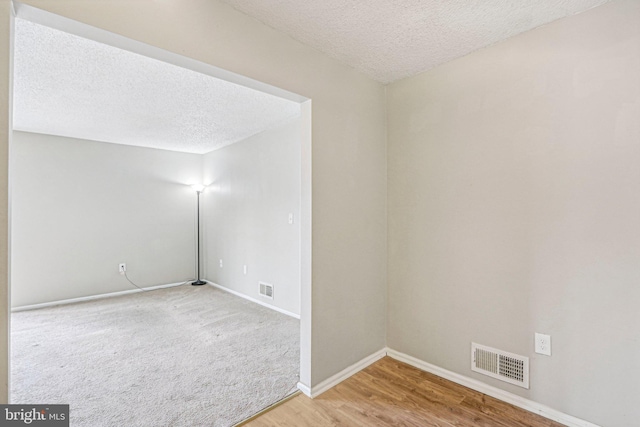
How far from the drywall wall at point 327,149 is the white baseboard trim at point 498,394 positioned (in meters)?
0.34

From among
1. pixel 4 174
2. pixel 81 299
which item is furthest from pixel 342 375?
pixel 81 299

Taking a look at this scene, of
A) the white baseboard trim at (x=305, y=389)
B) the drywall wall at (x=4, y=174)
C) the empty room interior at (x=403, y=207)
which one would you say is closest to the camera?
the drywall wall at (x=4, y=174)

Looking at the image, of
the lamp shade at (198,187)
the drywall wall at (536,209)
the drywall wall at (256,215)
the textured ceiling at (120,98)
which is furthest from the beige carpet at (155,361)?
the textured ceiling at (120,98)

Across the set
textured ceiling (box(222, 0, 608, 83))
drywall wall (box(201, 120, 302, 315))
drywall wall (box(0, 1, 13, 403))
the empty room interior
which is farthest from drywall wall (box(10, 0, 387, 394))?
drywall wall (box(201, 120, 302, 315))

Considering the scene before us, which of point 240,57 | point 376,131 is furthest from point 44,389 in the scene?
point 376,131

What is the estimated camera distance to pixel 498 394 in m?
2.00

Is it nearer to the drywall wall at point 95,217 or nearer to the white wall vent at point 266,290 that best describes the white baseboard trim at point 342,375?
the white wall vent at point 266,290

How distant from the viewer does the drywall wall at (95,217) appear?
407 cm

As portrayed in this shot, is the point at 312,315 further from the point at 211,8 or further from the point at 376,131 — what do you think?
the point at 211,8

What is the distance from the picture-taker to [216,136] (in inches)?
175

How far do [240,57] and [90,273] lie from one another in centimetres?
456

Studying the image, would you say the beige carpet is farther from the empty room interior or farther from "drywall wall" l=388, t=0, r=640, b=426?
"drywall wall" l=388, t=0, r=640, b=426

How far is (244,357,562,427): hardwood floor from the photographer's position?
5.91ft

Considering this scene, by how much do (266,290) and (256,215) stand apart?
43.6 inches
